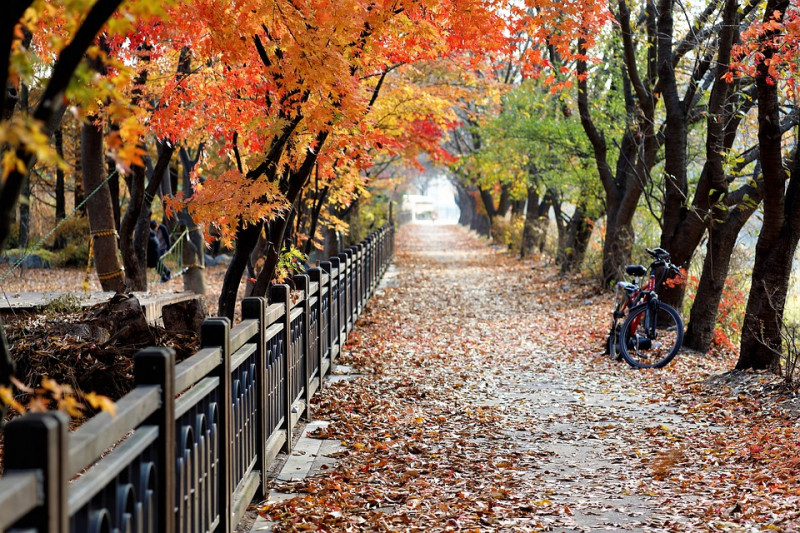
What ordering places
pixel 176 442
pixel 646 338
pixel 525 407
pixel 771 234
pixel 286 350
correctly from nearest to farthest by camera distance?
pixel 176 442
pixel 286 350
pixel 525 407
pixel 771 234
pixel 646 338

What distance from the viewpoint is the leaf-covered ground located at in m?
5.35

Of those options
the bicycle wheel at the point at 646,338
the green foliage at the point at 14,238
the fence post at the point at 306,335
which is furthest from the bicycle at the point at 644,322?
the green foliage at the point at 14,238

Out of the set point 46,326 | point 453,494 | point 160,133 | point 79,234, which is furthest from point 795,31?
point 79,234

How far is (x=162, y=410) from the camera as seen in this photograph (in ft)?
10.5

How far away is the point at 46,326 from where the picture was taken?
8789mm

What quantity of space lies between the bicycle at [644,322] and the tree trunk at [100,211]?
6643mm

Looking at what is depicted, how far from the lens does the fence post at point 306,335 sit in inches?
308

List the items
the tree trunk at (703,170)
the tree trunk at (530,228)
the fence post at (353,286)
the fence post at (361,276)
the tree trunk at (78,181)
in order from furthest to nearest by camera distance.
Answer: the tree trunk at (530,228) < the tree trunk at (78,181) < the fence post at (361,276) < the fence post at (353,286) < the tree trunk at (703,170)

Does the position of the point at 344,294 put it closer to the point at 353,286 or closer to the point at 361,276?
the point at 353,286

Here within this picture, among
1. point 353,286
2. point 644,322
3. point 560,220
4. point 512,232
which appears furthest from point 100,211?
point 512,232

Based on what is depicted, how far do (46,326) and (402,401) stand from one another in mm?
3751

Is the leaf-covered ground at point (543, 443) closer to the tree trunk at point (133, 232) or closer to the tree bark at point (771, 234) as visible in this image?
the tree bark at point (771, 234)

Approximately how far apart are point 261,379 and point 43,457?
10.9ft

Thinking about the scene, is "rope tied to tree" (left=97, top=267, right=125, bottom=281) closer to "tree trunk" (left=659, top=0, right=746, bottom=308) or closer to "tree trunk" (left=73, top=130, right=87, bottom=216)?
"tree trunk" (left=659, top=0, right=746, bottom=308)
